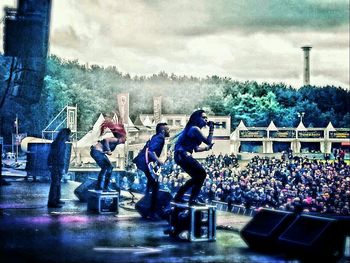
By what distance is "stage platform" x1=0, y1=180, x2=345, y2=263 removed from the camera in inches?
265

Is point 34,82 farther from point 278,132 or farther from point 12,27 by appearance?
point 278,132

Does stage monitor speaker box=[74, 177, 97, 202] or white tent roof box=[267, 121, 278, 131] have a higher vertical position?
white tent roof box=[267, 121, 278, 131]

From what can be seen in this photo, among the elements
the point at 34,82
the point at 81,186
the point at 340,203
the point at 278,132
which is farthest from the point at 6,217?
the point at 340,203

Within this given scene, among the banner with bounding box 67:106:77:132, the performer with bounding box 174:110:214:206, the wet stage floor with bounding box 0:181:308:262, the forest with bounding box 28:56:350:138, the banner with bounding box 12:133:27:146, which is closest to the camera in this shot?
the wet stage floor with bounding box 0:181:308:262

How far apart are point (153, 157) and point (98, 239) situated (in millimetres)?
2101

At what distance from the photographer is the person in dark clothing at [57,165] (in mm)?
10438

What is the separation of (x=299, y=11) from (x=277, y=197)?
115 inches

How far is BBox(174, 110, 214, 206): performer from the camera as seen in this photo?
318 inches

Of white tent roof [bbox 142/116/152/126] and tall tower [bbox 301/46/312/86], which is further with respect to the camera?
white tent roof [bbox 142/116/152/126]

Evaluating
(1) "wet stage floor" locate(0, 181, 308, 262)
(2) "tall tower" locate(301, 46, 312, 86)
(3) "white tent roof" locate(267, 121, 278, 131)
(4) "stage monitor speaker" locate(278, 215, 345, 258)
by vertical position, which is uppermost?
(2) "tall tower" locate(301, 46, 312, 86)

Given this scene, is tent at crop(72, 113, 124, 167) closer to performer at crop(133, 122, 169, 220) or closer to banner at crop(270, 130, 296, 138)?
performer at crop(133, 122, 169, 220)

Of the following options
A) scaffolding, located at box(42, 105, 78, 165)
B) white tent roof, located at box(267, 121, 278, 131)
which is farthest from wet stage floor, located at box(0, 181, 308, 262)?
white tent roof, located at box(267, 121, 278, 131)

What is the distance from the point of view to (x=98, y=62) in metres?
10.5

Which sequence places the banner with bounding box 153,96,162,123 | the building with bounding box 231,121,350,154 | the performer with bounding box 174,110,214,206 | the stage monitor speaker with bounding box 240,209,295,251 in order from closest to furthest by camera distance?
1. the stage monitor speaker with bounding box 240,209,295,251
2. the performer with bounding box 174,110,214,206
3. the building with bounding box 231,121,350,154
4. the banner with bounding box 153,96,162,123
